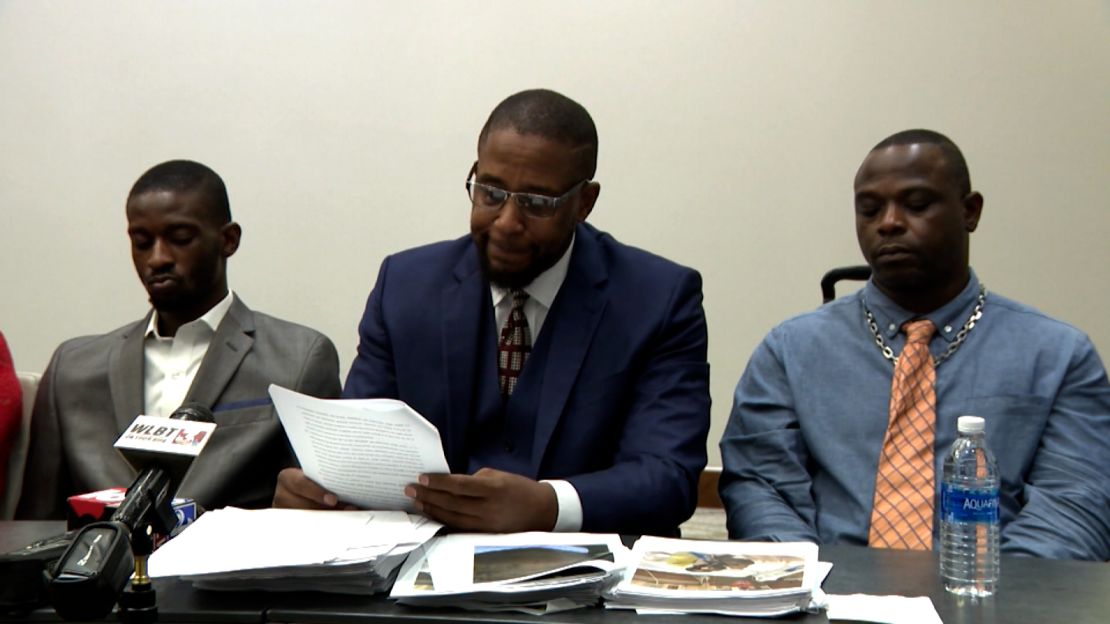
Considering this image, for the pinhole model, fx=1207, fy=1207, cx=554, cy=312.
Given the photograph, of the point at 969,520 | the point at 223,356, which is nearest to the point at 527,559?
the point at 969,520

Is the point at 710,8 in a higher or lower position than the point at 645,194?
higher

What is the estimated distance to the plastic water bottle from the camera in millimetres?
1730

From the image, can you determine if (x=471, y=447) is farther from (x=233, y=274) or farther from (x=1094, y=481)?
(x=233, y=274)

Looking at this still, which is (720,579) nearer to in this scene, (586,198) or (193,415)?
(193,415)

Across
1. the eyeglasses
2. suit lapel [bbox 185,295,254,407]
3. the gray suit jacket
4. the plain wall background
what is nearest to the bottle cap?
the eyeglasses

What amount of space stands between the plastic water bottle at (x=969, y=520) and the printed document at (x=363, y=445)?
0.77 metres

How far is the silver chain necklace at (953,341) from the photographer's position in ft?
8.32

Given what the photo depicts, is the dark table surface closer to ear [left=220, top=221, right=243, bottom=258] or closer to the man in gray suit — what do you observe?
the man in gray suit

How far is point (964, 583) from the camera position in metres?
1.72

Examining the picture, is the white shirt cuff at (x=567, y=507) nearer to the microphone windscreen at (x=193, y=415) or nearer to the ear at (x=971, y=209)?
the microphone windscreen at (x=193, y=415)

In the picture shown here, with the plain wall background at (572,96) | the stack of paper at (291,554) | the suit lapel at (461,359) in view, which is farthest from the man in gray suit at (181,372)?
the plain wall background at (572,96)

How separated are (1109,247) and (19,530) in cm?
409

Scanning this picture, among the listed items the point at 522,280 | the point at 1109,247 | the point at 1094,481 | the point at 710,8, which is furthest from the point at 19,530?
the point at 1109,247

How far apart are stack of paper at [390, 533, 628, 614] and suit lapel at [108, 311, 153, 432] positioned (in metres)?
1.22
